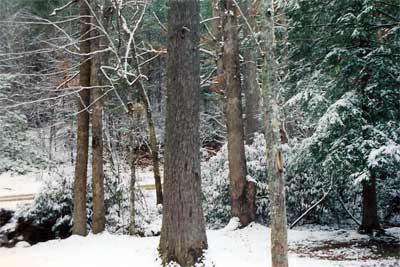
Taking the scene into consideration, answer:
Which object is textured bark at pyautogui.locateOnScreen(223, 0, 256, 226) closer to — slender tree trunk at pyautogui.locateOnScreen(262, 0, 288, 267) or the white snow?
slender tree trunk at pyautogui.locateOnScreen(262, 0, 288, 267)

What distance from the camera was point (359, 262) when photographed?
768 cm

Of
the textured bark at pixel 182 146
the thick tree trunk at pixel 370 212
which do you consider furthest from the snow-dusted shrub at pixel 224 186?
the textured bark at pixel 182 146

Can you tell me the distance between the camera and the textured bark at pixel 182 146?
688 cm

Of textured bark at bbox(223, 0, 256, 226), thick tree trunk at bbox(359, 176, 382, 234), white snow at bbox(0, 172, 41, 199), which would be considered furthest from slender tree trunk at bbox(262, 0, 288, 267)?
white snow at bbox(0, 172, 41, 199)

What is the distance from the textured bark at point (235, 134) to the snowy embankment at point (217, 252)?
574 mm

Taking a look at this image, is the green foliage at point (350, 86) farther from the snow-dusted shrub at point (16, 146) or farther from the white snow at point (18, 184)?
the snow-dusted shrub at point (16, 146)

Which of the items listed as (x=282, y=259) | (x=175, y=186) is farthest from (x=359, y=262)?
(x=175, y=186)

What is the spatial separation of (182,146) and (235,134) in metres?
4.68

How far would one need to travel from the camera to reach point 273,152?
558 centimetres

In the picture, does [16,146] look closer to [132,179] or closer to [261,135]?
[132,179]

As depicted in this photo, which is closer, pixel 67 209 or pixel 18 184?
pixel 67 209

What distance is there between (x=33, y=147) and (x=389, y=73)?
62.2 feet

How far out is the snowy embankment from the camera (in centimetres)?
759

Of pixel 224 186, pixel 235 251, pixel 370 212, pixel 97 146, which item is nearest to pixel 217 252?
pixel 235 251
